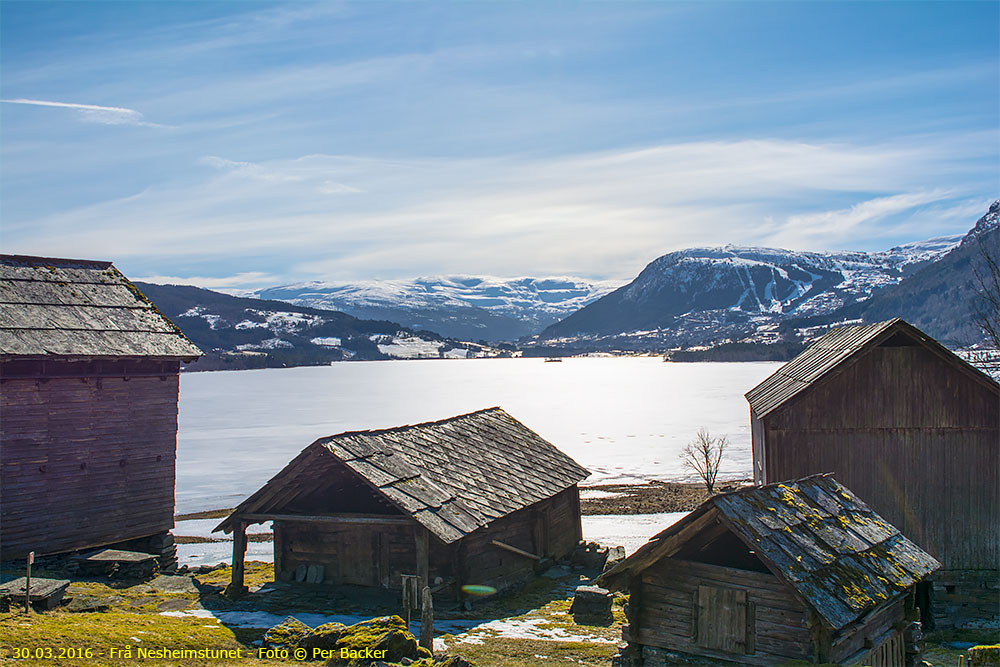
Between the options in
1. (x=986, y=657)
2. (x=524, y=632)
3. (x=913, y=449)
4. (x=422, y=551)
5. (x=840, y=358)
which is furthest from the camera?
(x=913, y=449)

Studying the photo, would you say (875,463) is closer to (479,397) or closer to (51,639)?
(51,639)

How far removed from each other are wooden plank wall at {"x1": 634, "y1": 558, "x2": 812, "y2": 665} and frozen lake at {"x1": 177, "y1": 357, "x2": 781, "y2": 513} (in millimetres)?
37223

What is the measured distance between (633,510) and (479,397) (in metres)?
89.4

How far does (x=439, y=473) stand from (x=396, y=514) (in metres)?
1.88

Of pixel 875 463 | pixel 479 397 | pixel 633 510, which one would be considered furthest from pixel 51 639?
pixel 479 397

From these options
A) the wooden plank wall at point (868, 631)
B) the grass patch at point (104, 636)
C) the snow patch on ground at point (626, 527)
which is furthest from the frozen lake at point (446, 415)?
the wooden plank wall at point (868, 631)

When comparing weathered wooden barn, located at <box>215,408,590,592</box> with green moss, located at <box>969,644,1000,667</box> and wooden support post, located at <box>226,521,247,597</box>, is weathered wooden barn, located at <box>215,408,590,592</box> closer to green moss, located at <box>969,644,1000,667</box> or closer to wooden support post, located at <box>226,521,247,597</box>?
wooden support post, located at <box>226,521,247,597</box>

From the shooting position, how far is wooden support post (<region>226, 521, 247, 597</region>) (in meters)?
23.2

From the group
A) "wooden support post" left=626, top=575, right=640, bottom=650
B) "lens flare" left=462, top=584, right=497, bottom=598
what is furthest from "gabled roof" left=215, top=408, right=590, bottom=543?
"wooden support post" left=626, top=575, right=640, bottom=650

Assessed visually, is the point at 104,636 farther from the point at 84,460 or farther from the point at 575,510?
the point at 575,510

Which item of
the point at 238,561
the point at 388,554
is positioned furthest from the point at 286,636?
the point at 238,561

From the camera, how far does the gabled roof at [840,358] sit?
23.4 metres

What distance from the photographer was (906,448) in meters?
23.9

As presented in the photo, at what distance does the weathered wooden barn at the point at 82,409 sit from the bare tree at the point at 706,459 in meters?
34.1
